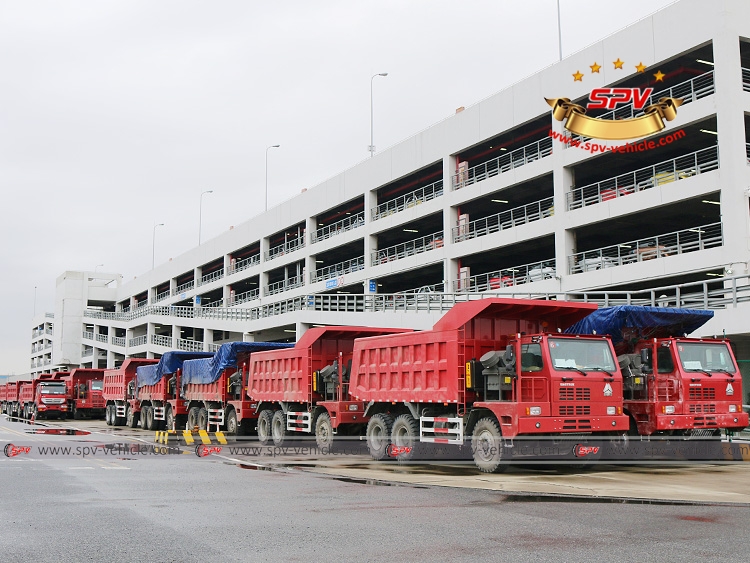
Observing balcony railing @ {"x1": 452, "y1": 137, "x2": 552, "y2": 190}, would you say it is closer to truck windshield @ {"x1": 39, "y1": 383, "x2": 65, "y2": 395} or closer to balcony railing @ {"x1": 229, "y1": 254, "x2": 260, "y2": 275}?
truck windshield @ {"x1": 39, "y1": 383, "x2": 65, "y2": 395}

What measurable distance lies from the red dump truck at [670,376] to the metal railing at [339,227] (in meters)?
39.0

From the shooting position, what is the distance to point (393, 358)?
1842 centimetres

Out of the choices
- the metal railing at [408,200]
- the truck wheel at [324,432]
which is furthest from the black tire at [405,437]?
the metal railing at [408,200]

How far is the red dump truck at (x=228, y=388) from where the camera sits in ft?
83.1

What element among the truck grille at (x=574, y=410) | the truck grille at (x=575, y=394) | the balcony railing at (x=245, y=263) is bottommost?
the truck grille at (x=574, y=410)

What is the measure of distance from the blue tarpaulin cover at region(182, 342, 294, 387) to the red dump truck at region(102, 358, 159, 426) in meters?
8.27

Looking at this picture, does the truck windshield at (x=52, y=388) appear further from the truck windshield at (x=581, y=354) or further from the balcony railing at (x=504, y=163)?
the truck windshield at (x=581, y=354)

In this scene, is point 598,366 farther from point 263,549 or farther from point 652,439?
point 263,549

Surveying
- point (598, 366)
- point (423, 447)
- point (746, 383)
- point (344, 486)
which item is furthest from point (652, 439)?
point (746, 383)

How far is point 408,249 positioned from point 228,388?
2658cm

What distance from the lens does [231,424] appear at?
25.7 m

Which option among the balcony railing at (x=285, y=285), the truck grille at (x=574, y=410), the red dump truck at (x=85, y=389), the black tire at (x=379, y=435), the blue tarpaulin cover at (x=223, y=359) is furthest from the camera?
the balcony railing at (x=285, y=285)

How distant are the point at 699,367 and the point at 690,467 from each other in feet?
6.74

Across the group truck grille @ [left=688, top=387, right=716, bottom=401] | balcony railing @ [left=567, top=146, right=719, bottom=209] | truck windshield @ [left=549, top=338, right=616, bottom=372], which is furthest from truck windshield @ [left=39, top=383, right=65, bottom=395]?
truck grille @ [left=688, top=387, right=716, bottom=401]
